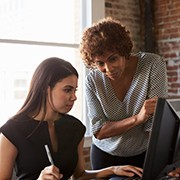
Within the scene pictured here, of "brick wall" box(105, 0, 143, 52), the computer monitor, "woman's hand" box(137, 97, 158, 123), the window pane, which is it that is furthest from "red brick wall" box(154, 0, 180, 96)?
the computer monitor

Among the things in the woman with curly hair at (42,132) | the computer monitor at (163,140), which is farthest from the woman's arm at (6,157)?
the computer monitor at (163,140)

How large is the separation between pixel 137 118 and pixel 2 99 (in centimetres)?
168

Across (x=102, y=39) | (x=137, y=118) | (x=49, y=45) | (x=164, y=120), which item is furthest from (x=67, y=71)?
(x=49, y=45)

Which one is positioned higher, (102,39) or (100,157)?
(102,39)

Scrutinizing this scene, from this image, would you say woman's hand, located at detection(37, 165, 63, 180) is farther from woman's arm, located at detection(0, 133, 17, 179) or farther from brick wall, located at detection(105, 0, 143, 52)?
brick wall, located at detection(105, 0, 143, 52)

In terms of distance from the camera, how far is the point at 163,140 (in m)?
1.18

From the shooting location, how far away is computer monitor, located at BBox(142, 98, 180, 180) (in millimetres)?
1119

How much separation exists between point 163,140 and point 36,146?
755 mm

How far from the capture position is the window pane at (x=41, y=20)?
127 inches

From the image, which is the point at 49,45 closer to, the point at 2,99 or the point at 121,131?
the point at 2,99

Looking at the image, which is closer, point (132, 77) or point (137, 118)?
point (137, 118)

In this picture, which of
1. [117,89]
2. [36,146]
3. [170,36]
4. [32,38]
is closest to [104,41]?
[117,89]

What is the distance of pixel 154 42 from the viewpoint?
4.19m

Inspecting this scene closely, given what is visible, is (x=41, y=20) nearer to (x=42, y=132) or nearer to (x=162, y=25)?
→ (x=162, y=25)
